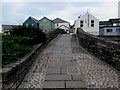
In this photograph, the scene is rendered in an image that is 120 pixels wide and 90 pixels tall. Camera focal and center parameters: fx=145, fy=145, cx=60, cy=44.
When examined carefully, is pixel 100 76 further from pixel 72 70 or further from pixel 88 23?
pixel 88 23

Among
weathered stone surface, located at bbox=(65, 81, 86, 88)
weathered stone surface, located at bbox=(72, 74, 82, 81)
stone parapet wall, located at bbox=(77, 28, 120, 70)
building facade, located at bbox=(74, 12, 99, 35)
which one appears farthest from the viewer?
building facade, located at bbox=(74, 12, 99, 35)

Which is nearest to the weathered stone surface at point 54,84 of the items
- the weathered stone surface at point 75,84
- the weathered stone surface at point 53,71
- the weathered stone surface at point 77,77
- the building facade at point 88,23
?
the weathered stone surface at point 75,84

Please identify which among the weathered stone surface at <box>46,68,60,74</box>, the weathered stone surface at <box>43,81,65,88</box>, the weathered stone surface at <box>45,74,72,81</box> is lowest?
the weathered stone surface at <box>43,81,65,88</box>

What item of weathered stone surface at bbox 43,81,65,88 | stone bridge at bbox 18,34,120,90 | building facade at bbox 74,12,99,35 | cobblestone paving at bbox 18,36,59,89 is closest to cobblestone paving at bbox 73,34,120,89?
stone bridge at bbox 18,34,120,90

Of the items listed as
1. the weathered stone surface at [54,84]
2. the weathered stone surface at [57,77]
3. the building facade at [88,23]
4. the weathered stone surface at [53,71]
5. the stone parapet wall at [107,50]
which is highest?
the building facade at [88,23]

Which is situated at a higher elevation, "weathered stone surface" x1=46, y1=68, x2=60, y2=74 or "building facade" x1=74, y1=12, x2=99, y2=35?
"building facade" x1=74, y1=12, x2=99, y2=35

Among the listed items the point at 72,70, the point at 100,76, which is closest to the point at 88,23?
the point at 72,70

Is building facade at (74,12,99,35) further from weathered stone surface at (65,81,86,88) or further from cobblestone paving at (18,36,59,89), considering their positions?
weathered stone surface at (65,81,86,88)

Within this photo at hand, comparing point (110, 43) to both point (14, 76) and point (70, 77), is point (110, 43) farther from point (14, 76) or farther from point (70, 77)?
point (14, 76)

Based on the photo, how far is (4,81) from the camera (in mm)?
3070

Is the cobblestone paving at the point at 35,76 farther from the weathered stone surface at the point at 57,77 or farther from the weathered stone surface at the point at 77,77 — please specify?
the weathered stone surface at the point at 77,77

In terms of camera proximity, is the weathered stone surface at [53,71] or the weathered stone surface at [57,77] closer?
the weathered stone surface at [57,77]

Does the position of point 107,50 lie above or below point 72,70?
above

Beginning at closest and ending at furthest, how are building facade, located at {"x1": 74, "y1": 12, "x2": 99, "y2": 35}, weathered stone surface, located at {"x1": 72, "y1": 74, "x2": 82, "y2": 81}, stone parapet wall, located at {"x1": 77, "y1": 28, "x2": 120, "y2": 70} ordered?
weathered stone surface, located at {"x1": 72, "y1": 74, "x2": 82, "y2": 81} < stone parapet wall, located at {"x1": 77, "y1": 28, "x2": 120, "y2": 70} < building facade, located at {"x1": 74, "y1": 12, "x2": 99, "y2": 35}
